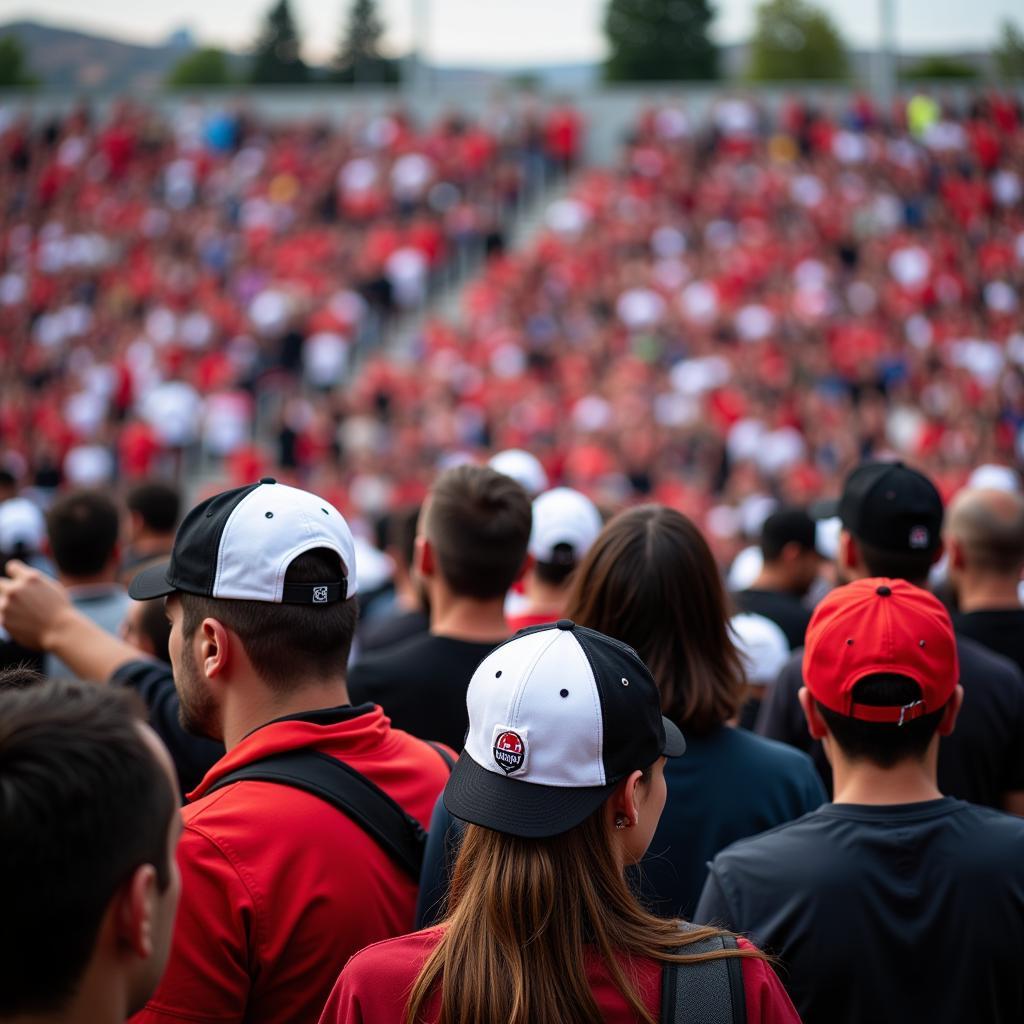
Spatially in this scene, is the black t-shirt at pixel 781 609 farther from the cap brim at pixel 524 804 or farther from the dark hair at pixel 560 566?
the cap brim at pixel 524 804

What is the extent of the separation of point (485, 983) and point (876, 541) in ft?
7.59

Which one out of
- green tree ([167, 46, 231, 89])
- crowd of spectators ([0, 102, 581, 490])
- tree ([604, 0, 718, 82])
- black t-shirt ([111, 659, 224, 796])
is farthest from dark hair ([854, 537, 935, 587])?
green tree ([167, 46, 231, 89])

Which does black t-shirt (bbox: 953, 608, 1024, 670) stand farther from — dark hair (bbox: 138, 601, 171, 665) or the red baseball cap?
dark hair (bbox: 138, 601, 171, 665)

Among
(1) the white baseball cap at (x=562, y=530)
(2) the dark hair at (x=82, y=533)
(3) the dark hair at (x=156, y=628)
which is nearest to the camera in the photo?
(3) the dark hair at (x=156, y=628)

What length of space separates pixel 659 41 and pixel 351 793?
38.3m

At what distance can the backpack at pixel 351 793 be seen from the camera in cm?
202

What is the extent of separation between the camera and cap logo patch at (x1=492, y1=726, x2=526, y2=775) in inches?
65.9

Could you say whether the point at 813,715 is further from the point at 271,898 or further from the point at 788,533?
the point at 788,533

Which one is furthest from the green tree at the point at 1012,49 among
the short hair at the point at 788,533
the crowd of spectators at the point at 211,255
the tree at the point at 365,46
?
the short hair at the point at 788,533

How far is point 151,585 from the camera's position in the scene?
2.28 meters

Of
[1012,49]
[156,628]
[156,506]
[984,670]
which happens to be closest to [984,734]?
[984,670]

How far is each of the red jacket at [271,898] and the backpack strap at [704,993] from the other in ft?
2.04

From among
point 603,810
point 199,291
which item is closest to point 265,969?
point 603,810

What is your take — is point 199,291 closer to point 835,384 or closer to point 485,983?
point 835,384
